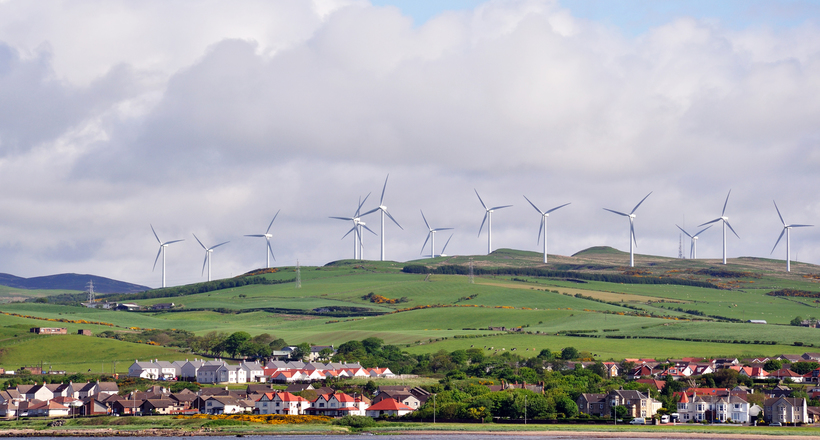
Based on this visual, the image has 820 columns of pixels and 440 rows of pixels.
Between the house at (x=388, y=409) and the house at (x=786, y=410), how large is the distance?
3530cm

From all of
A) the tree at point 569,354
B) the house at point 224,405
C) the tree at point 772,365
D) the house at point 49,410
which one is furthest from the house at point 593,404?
the house at point 49,410

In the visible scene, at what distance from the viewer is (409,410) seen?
104562mm

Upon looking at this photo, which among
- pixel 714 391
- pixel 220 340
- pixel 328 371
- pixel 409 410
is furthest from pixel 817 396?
pixel 220 340

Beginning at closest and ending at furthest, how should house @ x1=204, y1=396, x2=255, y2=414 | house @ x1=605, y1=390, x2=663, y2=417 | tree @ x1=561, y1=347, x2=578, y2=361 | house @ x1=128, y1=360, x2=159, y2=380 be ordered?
Result: house @ x1=605, y1=390, x2=663, y2=417 < house @ x1=204, y1=396, x2=255, y2=414 < house @ x1=128, y1=360, x2=159, y2=380 < tree @ x1=561, y1=347, x2=578, y2=361

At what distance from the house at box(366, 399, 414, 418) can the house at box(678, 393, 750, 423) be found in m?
27.7

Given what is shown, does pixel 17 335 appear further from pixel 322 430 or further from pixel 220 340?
pixel 322 430

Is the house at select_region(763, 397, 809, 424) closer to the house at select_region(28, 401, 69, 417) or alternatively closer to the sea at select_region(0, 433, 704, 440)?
the sea at select_region(0, 433, 704, 440)

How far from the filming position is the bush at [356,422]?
97306 millimetres

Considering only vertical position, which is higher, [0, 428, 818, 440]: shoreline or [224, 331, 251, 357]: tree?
[224, 331, 251, 357]: tree

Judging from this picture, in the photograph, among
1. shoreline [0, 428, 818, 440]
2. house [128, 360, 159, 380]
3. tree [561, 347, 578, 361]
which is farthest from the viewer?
tree [561, 347, 578, 361]

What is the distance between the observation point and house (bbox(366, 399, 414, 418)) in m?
104

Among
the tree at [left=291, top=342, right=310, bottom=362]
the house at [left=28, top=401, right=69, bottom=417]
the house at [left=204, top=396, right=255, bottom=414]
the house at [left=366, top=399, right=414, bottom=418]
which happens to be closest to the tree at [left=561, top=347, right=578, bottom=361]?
the tree at [left=291, top=342, right=310, bottom=362]

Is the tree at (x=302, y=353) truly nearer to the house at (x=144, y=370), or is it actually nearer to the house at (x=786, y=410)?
the house at (x=144, y=370)

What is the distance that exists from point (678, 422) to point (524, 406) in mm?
15637
